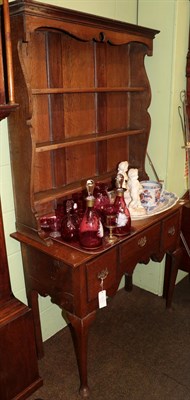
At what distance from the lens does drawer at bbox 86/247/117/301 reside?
1471 mm

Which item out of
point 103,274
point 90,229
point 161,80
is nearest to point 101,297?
point 103,274

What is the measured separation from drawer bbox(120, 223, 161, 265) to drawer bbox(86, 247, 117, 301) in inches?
2.6

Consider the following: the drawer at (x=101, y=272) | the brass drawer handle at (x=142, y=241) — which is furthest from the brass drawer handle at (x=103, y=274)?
the brass drawer handle at (x=142, y=241)

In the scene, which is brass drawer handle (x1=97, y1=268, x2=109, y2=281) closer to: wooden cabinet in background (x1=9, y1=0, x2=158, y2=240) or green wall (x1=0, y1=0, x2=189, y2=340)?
wooden cabinet in background (x1=9, y1=0, x2=158, y2=240)

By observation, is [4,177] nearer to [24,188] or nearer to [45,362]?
[24,188]

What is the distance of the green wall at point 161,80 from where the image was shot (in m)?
1.85

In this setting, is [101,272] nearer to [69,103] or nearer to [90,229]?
[90,229]

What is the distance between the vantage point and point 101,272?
1527mm

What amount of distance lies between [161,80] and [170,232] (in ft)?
2.96

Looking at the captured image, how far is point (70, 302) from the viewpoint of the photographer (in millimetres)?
1512

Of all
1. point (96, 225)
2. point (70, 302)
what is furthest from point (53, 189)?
point (70, 302)

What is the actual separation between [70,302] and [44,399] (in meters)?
0.54

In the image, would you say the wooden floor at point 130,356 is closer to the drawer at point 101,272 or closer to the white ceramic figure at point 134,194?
the drawer at point 101,272

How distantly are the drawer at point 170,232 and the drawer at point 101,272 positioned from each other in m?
0.45
